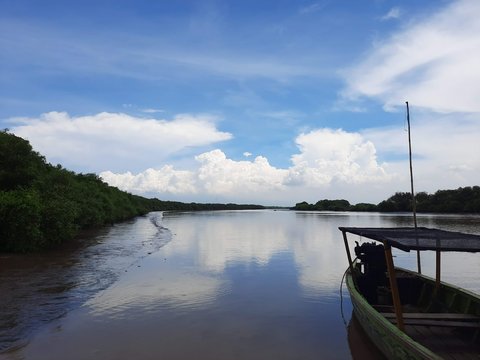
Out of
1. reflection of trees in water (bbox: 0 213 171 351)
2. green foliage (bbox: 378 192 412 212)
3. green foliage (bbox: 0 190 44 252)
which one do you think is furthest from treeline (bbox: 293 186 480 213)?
green foliage (bbox: 0 190 44 252)

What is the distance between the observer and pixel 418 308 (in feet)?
35.1

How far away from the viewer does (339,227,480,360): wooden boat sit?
7301 millimetres

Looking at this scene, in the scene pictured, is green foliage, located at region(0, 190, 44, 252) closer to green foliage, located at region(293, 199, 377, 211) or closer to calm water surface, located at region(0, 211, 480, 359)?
calm water surface, located at region(0, 211, 480, 359)

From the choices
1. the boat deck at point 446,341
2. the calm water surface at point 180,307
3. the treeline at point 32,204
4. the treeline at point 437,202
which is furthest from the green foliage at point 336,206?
the boat deck at point 446,341

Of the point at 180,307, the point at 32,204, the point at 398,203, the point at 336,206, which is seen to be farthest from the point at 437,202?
the point at 180,307

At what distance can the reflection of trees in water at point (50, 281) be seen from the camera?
33.3ft

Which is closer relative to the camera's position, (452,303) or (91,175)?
(452,303)

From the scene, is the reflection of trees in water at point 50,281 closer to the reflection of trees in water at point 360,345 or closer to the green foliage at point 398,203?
the reflection of trees in water at point 360,345

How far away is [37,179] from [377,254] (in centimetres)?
2713

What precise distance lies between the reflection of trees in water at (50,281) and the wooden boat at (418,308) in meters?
7.49

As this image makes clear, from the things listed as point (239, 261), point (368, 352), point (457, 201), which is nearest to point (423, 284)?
point (368, 352)

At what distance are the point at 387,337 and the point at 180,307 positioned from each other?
6.34 m

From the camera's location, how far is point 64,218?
23.5 m

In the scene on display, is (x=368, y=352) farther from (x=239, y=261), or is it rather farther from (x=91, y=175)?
(x=91, y=175)
